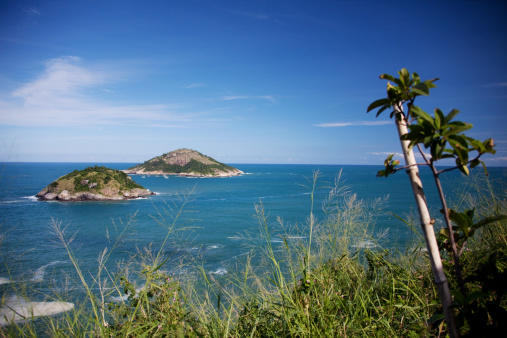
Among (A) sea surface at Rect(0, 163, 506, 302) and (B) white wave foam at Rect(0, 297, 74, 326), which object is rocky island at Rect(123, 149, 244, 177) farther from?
(B) white wave foam at Rect(0, 297, 74, 326)

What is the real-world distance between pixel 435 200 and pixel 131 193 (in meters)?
47.1

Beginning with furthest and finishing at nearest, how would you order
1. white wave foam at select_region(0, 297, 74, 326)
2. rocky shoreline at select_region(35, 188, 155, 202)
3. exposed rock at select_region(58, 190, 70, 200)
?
exposed rock at select_region(58, 190, 70, 200), rocky shoreline at select_region(35, 188, 155, 202), white wave foam at select_region(0, 297, 74, 326)

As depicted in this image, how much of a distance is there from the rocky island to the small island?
56501mm

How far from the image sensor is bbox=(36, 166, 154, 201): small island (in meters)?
46.3

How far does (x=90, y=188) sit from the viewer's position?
4719 centimetres

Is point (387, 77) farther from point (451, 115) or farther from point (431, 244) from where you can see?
point (431, 244)

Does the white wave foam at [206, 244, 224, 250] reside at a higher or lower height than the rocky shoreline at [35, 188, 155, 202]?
lower

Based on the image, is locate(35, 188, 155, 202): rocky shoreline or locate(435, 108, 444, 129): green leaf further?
locate(35, 188, 155, 202): rocky shoreline

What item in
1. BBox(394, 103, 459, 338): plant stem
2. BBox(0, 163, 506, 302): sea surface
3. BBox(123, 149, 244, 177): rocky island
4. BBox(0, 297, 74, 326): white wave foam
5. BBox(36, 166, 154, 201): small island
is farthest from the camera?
BBox(123, 149, 244, 177): rocky island

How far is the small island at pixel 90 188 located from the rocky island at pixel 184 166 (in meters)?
56.5

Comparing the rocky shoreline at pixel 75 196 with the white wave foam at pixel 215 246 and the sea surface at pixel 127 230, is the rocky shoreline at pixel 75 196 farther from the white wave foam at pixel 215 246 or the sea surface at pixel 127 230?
the white wave foam at pixel 215 246

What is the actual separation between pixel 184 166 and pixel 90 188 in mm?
63534

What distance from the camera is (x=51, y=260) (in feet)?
61.2

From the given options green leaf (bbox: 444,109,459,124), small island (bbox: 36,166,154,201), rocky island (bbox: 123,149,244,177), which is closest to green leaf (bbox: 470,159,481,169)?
green leaf (bbox: 444,109,459,124)
